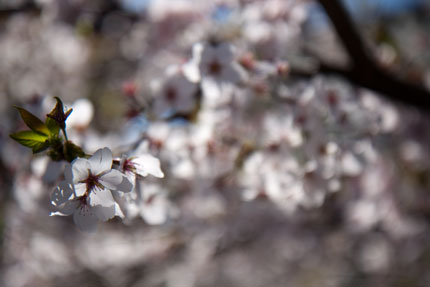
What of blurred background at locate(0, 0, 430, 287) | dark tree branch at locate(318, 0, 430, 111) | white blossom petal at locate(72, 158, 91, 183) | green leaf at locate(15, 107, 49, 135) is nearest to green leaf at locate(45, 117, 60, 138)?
green leaf at locate(15, 107, 49, 135)

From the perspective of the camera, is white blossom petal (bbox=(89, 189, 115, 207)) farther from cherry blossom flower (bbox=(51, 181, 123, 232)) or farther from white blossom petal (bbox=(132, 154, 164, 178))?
white blossom petal (bbox=(132, 154, 164, 178))

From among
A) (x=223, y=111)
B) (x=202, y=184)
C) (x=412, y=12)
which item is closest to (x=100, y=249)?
(x=202, y=184)

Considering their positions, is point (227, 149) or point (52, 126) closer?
point (52, 126)

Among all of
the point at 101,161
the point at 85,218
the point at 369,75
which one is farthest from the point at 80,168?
the point at 369,75

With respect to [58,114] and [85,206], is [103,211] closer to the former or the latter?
[85,206]

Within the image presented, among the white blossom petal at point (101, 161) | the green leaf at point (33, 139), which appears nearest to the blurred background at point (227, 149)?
the green leaf at point (33, 139)
